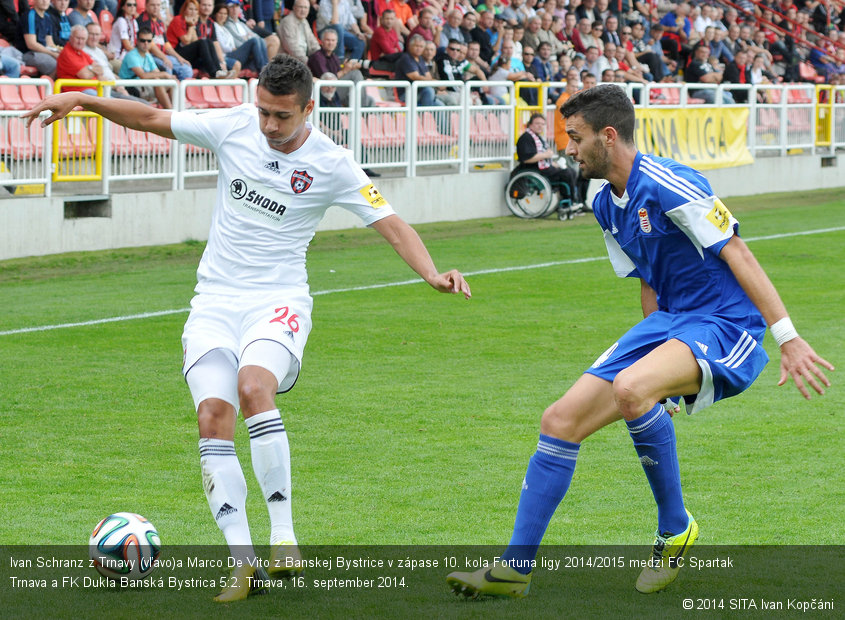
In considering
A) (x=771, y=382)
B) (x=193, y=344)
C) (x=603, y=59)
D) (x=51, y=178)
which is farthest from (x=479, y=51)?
(x=193, y=344)

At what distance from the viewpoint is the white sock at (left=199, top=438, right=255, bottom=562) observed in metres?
4.88

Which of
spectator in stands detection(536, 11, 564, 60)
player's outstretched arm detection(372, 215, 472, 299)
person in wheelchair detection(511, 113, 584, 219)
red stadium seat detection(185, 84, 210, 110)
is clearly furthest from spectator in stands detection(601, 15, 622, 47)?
player's outstretched arm detection(372, 215, 472, 299)

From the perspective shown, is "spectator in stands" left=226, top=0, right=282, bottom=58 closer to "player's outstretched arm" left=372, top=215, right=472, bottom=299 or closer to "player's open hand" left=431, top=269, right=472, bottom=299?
"player's outstretched arm" left=372, top=215, right=472, bottom=299

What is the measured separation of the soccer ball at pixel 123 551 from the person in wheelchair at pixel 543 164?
15408mm

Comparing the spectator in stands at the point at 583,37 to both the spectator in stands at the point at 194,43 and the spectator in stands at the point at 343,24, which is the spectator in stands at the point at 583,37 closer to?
the spectator in stands at the point at 343,24

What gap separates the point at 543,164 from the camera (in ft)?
66.7

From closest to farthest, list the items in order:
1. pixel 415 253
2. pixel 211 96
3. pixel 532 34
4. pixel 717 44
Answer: pixel 415 253 < pixel 211 96 < pixel 532 34 < pixel 717 44

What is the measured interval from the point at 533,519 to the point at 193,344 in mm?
1473

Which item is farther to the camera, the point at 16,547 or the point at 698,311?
the point at 16,547

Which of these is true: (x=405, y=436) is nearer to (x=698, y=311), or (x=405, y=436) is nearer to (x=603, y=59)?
(x=698, y=311)

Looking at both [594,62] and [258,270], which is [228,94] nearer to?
[594,62]

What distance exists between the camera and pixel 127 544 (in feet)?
16.2

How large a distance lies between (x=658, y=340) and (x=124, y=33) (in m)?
13.6

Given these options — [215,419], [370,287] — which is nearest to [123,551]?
[215,419]
